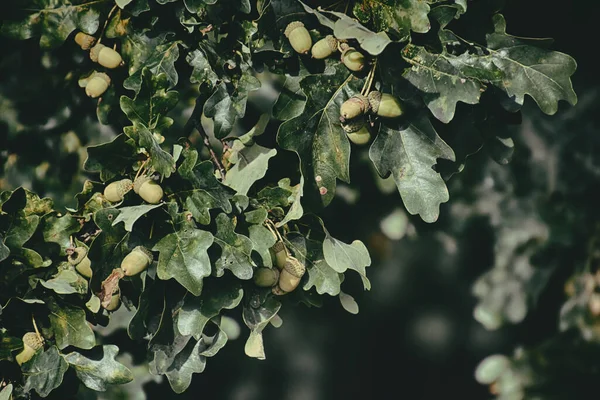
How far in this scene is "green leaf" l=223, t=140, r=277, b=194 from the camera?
1654mm

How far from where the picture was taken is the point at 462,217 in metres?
2.34

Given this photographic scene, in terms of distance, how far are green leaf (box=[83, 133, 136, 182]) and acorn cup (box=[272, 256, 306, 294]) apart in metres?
0.36

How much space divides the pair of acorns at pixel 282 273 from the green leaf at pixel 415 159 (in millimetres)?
235

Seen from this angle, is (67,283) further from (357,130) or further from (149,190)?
(357,130)

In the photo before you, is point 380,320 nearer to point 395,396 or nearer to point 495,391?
point 395,396

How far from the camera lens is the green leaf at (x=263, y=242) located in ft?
5.16

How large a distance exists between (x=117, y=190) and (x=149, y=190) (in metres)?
0.09

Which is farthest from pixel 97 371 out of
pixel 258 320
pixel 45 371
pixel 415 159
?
pixel 415 159

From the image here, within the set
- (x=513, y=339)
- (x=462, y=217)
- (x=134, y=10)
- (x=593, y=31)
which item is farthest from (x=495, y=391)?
(x=134, y=10)

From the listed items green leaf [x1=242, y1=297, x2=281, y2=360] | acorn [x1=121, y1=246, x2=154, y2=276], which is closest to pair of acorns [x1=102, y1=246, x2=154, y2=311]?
acorn [x1=121, y1=246, x2=154, y2=276]

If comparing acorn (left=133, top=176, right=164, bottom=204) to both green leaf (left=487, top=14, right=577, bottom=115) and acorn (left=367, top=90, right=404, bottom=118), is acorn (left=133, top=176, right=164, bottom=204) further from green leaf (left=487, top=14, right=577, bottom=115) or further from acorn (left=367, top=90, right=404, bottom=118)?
green leaf (left=487, top=14, right=577, bottom=115)

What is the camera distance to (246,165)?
174cm

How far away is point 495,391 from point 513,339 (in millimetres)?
161

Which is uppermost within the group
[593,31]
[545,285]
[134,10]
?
[134,10]
